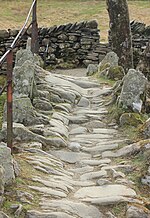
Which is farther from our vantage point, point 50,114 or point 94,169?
point 50,114

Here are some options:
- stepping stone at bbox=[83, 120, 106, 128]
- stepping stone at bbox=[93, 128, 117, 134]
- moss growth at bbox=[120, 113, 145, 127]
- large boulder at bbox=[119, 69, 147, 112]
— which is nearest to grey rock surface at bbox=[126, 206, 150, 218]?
stepping stone at bbox=[93, 128, 117, 134]

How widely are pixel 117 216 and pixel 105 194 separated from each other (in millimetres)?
325

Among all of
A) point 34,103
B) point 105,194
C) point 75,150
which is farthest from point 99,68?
point 105,194

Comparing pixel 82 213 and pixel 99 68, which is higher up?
pixel 82 213

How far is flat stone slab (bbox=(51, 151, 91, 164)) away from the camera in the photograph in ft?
17.3

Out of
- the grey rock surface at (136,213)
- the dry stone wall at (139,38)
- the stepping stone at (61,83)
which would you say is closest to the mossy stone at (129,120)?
the stepping stone at (61,83)

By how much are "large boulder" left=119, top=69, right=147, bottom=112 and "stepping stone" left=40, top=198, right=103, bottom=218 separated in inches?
100

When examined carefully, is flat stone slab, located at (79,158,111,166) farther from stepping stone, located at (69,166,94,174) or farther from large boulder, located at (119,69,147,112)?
large boulder, located at (119,69,147,112)

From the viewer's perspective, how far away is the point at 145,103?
691 cm

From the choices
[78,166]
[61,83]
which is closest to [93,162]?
[78,166]

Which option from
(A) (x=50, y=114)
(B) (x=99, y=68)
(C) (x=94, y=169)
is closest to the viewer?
(C) (x=94, y=169)

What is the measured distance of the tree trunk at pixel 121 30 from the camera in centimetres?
1048

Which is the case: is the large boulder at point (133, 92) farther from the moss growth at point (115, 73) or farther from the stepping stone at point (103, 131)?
the moss growth at point (115, 73)

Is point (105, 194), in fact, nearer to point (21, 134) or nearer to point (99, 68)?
point (21, 134)
